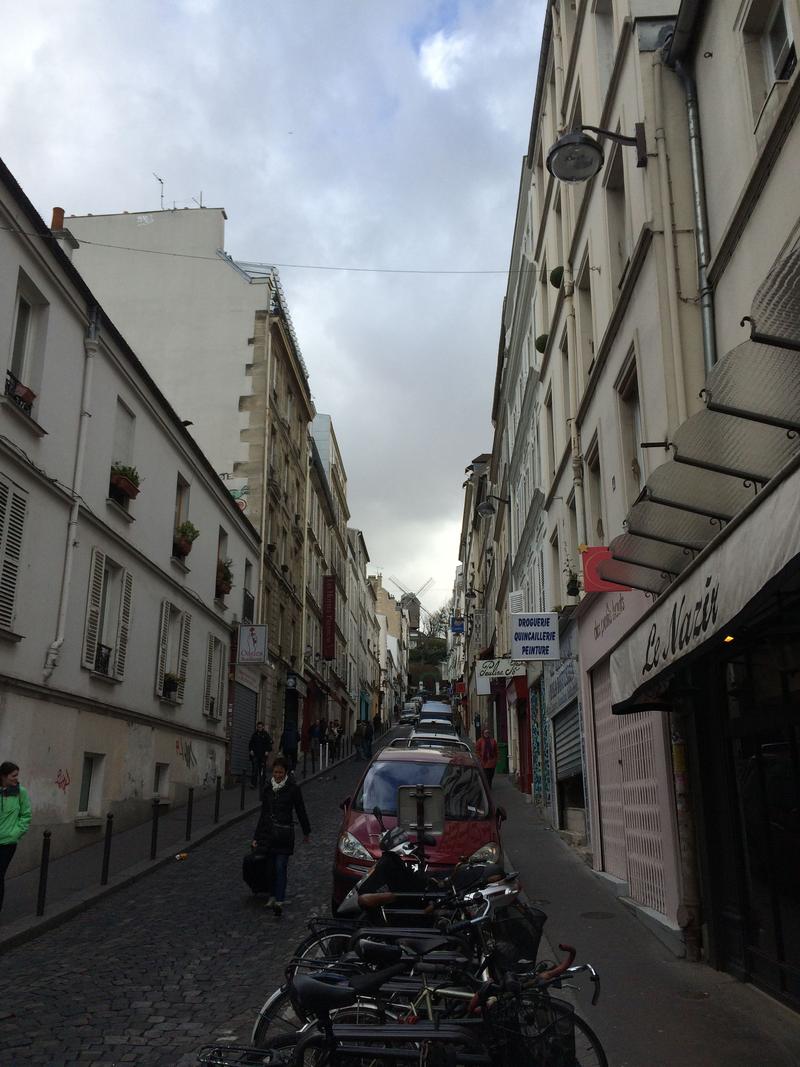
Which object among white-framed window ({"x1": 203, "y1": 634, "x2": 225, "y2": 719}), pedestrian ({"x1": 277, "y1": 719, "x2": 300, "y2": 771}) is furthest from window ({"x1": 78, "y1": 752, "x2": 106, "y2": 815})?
pedestrian ({"x1": 277, "y1": 719, "x2": 300, "y2": 771})

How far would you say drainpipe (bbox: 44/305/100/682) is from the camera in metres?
13.3

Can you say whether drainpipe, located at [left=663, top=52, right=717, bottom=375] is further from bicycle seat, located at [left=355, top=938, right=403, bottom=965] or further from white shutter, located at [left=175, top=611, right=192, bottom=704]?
white shutter, located at [left=175, top=611, right=192, bottom=704]

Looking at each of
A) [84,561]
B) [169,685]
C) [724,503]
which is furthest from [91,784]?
[724,503]

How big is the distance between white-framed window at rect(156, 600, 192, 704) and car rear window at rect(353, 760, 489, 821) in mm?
9368

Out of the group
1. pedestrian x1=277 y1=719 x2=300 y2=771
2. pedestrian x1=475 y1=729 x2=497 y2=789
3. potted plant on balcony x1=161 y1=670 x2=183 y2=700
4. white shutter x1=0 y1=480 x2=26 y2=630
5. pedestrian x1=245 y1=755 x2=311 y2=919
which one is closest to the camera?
pedestrian x1=245 y1=755 x2=311 y2=919

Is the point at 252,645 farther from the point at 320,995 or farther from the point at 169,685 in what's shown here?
the point at 320,995

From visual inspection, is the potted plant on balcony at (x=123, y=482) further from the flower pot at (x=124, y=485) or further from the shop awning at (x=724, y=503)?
the shop awning at (x=724, y=503)

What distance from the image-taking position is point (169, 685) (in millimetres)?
19078

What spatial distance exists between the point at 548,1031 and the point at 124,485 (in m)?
13.8

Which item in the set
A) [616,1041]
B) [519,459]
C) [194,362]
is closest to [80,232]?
[194,362]

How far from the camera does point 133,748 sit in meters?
16.7

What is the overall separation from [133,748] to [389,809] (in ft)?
28.1

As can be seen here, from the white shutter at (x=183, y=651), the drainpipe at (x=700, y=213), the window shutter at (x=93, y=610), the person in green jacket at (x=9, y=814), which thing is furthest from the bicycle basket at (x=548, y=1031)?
the white shutter at (x=183, y=651)

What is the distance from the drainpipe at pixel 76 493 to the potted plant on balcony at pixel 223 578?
924 centimetres
